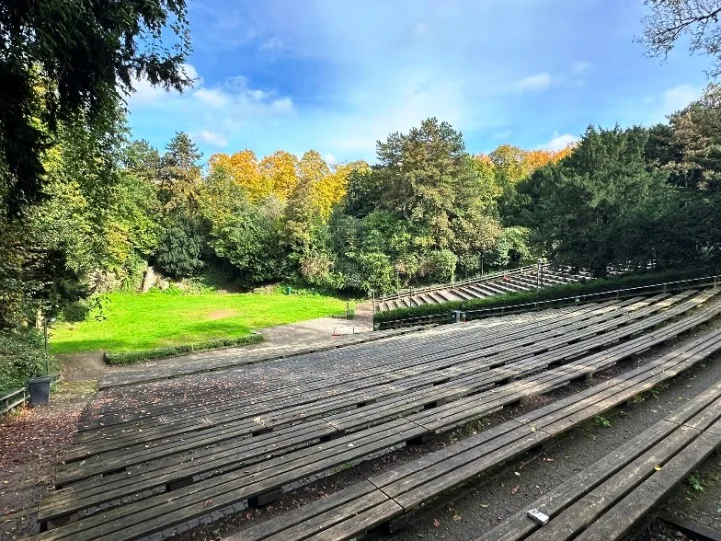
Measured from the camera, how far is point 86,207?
1764cm

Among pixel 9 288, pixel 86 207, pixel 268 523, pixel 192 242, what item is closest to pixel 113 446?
pixel 268 523

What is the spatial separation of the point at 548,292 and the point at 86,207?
2167cm

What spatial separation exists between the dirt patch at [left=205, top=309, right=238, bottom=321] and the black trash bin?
650 inches

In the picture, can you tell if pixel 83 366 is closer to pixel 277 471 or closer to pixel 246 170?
pixel 277 471

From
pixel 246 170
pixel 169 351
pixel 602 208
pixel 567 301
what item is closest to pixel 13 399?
pixel 169 351

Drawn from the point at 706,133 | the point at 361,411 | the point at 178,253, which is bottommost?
the point at 361,411

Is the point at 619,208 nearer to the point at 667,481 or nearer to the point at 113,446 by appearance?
the point at 667,481

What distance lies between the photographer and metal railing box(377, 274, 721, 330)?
49.6 ft

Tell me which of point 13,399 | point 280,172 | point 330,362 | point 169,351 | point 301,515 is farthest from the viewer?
point 280,172

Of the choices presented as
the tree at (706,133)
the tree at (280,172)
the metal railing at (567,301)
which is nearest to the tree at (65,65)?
the metal railing at (567,301)

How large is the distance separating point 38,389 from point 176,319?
16969mm

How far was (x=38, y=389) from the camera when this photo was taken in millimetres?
9289

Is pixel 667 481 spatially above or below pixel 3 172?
below

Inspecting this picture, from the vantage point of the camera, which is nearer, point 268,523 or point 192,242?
point 268,523
